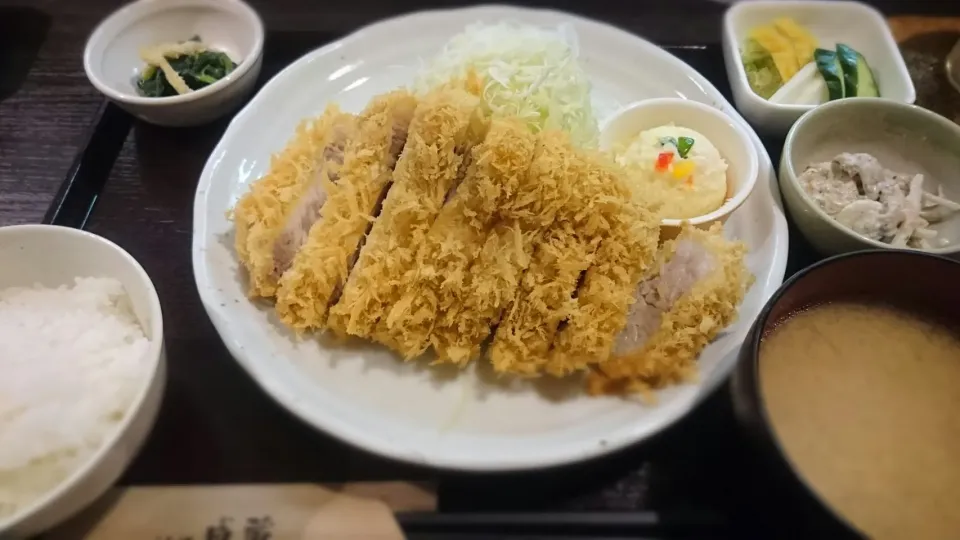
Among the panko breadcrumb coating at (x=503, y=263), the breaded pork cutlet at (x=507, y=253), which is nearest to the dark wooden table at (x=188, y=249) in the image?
the panko breadcrumb coating at (x=503, y=263)

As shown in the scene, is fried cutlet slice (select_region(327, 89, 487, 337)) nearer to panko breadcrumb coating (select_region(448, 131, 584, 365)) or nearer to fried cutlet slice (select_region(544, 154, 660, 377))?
panko breadcrumb coating (select_region(448, 131, 584, 365))

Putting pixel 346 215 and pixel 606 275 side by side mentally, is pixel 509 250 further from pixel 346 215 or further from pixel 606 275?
pixel 346 215

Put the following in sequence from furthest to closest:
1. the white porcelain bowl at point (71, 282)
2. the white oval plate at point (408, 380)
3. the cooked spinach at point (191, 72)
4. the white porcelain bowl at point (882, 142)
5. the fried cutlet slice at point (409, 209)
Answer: the cooked spinach at point (191, 72) → the white porcelain bowl at point (882, 142) → the fried cutlet slice at point (409, 209) → the white oval plate at point (408, 380) → the white porcelain bowl at point (71, 282)

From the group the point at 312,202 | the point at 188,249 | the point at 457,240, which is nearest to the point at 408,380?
the point at 457,240

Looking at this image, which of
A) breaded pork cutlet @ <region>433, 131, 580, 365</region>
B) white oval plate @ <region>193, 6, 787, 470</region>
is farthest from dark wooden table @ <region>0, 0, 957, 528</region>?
breaded pork cutlet @ <region>433, 131, 580, 365</region>

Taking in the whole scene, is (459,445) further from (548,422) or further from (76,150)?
(76,150)

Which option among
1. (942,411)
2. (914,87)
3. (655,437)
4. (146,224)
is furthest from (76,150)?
(914,87)

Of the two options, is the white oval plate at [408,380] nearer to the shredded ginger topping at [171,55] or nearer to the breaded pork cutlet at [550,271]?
the breaded pork cutlet at [550,271]
